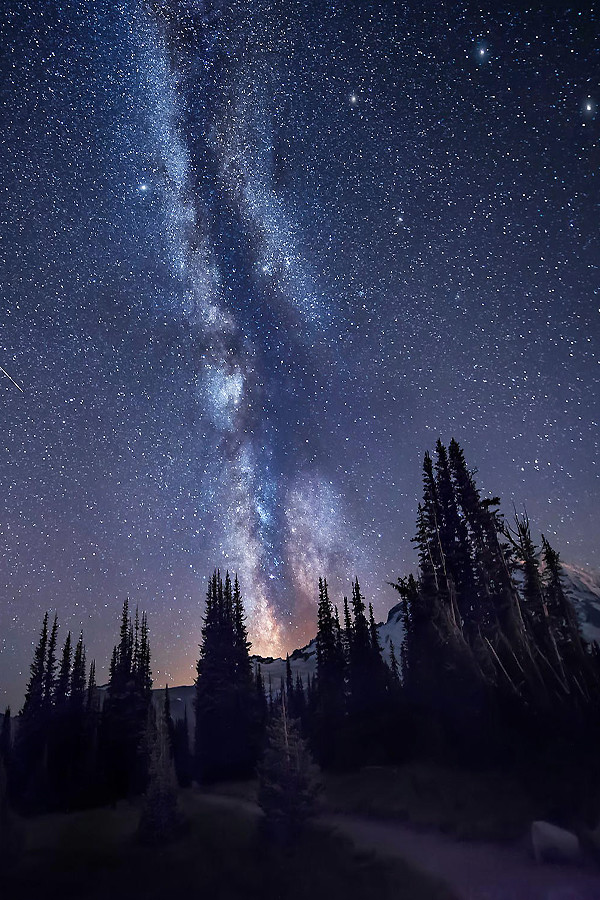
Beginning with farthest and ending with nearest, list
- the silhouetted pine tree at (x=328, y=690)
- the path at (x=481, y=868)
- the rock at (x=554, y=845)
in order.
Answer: the silhouetted pine tree at (x=328, y=690) < the rock at (x=554, y=845) < the path at (x=481, y=868)

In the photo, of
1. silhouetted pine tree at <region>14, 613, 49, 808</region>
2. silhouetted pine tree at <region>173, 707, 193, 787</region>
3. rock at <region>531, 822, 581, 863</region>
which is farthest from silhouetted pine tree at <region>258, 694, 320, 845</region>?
silhouetted pine tree at <region>14, 613, 49, 808</region>

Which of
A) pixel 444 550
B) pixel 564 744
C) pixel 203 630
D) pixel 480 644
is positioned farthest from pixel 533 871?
pixel 203 630

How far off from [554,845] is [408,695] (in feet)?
65.4

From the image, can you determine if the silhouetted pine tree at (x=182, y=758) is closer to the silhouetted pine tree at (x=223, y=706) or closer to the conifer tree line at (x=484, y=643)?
the silhouetted pine tree at (x=223, y=706)

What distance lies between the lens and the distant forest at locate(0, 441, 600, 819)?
20172mm

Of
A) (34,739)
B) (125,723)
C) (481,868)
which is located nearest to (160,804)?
(481,868)

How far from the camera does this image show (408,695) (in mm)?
Answer: 34031

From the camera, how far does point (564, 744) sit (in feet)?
59.0

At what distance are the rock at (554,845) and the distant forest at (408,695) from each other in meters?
1.17

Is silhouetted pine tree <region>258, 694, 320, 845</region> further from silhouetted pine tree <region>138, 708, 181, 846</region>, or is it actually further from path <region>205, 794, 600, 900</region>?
silhouetted pine tree <region>138, 708, 181, 846</region>

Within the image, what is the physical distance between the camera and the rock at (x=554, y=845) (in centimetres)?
1438

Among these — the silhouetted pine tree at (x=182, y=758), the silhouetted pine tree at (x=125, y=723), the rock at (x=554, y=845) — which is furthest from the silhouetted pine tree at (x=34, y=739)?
the rock at (x=554, y=845)

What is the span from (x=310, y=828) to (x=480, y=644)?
13.6 meters

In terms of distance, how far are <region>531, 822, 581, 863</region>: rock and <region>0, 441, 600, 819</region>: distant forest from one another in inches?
45.9
